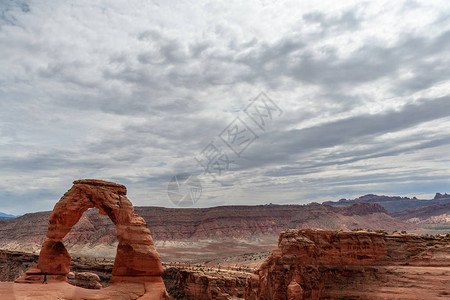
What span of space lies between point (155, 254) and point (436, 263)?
69.6 ft

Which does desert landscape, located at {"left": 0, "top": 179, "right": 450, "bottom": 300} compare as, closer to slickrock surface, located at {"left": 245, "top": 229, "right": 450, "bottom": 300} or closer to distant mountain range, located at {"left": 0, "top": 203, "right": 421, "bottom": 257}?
slickrock surface, located at {"left": 245, "top": 229, "right": 450, "bottom": 300}

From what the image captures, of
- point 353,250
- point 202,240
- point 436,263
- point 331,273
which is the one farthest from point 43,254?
point 202,240

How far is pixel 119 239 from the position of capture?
25094 millimetres

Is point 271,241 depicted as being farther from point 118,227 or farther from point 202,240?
point 118,227

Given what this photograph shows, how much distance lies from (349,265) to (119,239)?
61.2 ft

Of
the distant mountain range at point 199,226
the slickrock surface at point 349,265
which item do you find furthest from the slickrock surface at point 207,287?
the distant mountain range at point 199,226

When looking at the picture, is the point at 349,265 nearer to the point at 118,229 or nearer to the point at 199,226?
the point at 118,229

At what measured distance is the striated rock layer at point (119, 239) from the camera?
79.5 feet

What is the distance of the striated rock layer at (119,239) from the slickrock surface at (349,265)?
31.7 ft

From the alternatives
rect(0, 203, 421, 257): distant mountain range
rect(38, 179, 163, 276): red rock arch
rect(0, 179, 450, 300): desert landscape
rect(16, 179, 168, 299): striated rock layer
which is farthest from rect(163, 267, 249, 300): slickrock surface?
rect(0, 203, 421, 257): distant mountain range

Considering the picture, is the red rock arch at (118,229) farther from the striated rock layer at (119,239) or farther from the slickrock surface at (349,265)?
the slickrock surface at (349,265)

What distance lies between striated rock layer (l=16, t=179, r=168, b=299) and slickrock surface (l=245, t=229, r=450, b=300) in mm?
9657

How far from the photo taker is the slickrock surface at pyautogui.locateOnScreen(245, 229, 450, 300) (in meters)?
22.9

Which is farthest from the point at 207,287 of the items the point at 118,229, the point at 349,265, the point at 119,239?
the point at 349,265
